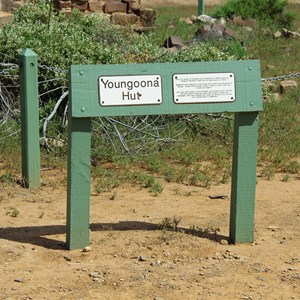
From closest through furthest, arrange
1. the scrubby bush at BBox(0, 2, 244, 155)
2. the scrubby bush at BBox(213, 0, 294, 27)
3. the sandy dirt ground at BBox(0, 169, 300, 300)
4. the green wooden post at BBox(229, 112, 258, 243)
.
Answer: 1. the sandy dirt ground at BBox(0, 169, 300, 300)
2. the green wooden post at BBox(229, 112, 258, 243)
3. the scrubby bush at BBox(0, 2, 244, 155)
4. the scrubby bush at BBox(213, 0, 294, 27)

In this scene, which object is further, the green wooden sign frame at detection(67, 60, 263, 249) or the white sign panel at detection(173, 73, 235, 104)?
the white sign panel at detection(173, 73, 235, 104)

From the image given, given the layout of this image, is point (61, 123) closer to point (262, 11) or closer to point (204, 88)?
point (204, 88)

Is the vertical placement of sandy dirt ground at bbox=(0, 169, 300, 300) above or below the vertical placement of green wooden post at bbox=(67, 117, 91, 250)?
below

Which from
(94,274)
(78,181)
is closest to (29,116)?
(78,181)

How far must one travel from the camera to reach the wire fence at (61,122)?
8703 mm

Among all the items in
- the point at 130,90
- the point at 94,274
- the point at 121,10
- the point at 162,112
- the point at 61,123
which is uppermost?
the point at 121,10

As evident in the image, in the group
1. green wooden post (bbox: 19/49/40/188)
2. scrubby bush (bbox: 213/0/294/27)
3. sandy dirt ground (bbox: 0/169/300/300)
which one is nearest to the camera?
sandy dirt ground (bbox: 0/169/300/300)

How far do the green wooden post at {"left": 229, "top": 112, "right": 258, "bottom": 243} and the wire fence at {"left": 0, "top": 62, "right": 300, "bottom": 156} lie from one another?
2657mm

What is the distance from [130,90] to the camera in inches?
219

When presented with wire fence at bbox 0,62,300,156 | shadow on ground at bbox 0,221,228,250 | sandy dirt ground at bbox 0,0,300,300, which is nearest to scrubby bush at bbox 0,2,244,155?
wire fence at bbox 0,62,300,156

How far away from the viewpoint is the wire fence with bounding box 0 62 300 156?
8703 mm

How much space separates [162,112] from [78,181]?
0.69 meters

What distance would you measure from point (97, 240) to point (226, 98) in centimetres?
130

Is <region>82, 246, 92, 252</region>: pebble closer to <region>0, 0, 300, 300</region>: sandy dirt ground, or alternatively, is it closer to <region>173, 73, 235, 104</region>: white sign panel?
<region>0, 0, 300, 300</region>: sandy dirt ground
